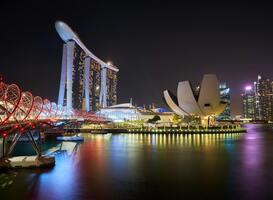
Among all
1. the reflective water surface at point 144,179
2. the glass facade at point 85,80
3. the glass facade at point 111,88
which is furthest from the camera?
the glass facade at point 111,88

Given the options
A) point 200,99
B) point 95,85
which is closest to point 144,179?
point 200,99

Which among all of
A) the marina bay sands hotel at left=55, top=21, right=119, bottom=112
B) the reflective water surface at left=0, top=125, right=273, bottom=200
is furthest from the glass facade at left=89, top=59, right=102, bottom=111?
the reflective water surface at left=0, top=125, right=273, bottom=200

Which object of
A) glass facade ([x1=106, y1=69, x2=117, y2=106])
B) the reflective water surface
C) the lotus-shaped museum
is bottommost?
the reflective water surface

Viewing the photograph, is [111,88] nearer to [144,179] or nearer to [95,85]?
[95,85]

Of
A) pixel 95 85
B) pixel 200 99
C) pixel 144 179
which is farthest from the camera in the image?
pixel 95 85

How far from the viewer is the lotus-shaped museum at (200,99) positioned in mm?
44281

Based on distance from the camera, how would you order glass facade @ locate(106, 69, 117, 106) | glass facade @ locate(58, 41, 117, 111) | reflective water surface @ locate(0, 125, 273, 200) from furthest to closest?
1. glass facade @ locate(106, 69, 117, 106)
2. glass facade @ locate(58, 41, 117, 111)
3. reflective water surface @ locate(0, 125, 273, 200)

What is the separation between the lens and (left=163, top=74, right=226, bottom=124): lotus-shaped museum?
44.3 m

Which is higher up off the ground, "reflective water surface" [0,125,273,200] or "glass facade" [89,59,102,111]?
"glass facade" [89,59,102,111]

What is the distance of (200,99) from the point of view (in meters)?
46.5

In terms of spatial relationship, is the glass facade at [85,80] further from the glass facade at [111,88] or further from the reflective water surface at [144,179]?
the reflective water surface at [144,179]

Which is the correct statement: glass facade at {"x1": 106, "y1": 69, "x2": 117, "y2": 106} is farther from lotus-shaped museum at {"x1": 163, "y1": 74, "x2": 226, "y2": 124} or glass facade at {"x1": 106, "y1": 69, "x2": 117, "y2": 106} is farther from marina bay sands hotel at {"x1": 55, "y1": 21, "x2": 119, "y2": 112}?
lotus-shaped museum at {"x1": 163, "y1": 74, "x2": 226, "y2": 124}

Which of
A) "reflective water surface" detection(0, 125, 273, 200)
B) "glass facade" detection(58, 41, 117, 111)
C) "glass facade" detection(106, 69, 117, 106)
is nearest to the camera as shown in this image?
"reflective water surface" detection(0, 125, 273, 200)

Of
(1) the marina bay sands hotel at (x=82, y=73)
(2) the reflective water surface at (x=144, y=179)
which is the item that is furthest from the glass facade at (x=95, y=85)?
(2) the reflective water surface at (x=144, y=179)
